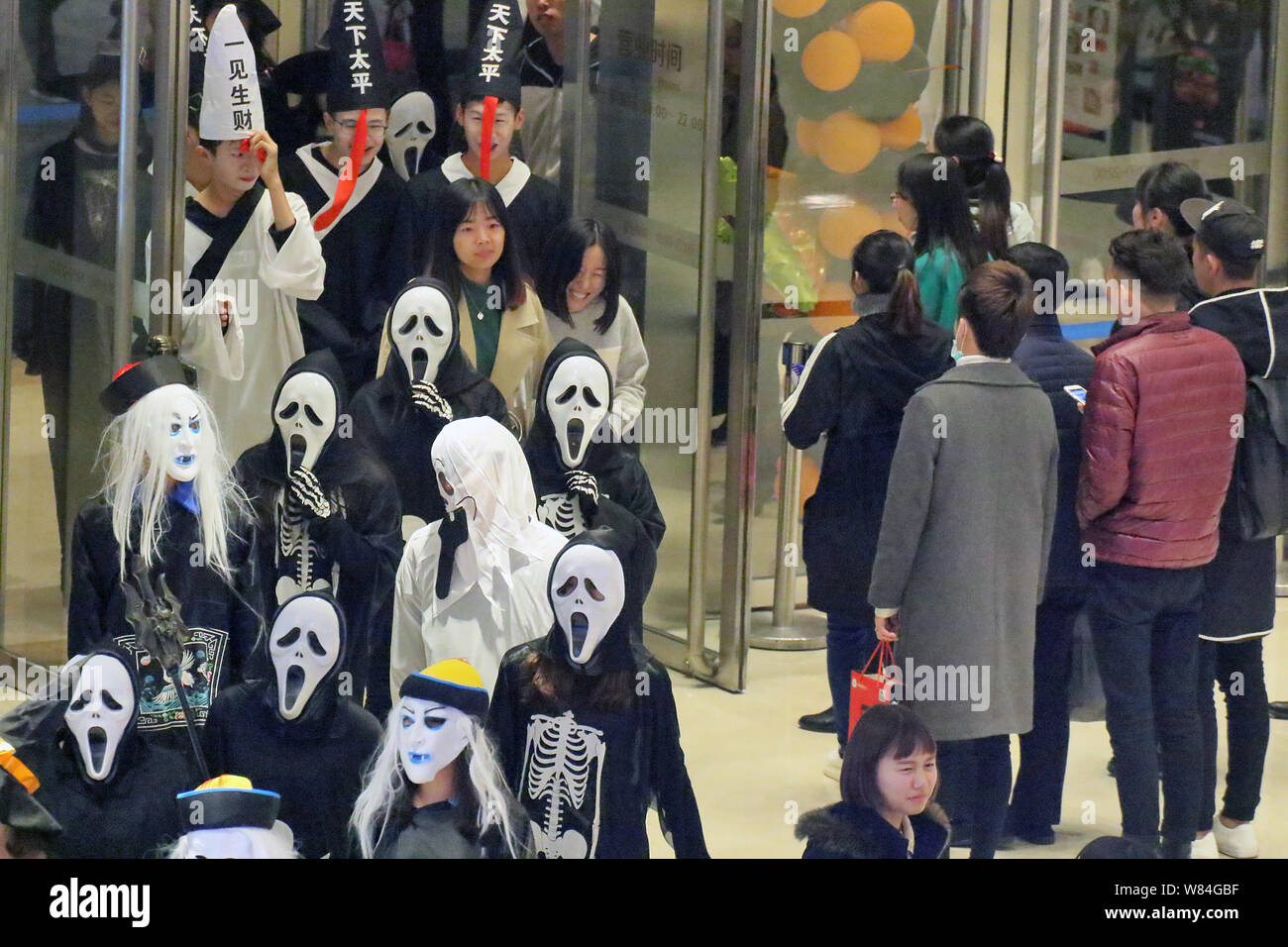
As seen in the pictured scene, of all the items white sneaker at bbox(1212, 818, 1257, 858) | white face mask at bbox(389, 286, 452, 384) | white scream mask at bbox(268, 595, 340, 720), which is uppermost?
white face mask at bbox(389, 286, 452, 384)

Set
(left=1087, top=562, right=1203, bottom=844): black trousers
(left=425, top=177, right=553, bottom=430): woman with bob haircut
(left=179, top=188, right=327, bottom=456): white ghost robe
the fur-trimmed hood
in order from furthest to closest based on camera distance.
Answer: (left=425, top=177, right=553, bottom=430): woman with bob haircut
(left=179, top=188, right=327, bottom=456): white ghost robe
(left=1087, top=562, right=1203, bottom=844): black trousers
the fur-trimmed hood

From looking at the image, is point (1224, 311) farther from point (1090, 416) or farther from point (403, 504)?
point (403, 504)

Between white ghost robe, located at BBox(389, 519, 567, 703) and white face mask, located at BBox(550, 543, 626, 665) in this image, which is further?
white ghost robe, located at BBox(389, 519, 567, 703)

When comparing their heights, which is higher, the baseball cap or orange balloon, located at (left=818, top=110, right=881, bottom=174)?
orange balloon, located at (left=818, top=110, right=881, bottom=174)

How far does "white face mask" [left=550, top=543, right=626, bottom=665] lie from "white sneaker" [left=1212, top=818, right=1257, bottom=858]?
1538 millimetres

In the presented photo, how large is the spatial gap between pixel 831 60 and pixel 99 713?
10.7ft

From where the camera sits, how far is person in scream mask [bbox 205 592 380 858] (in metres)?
3.09

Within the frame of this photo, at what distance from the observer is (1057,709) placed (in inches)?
151

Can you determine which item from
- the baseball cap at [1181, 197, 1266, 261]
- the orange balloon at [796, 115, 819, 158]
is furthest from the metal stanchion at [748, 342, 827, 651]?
the baseball cap at [1181, 197, 1266, 261]

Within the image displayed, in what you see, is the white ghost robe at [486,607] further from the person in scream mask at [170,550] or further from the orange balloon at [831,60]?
the orange balloon at [831,60]

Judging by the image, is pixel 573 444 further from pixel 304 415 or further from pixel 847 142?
pixel 847 142

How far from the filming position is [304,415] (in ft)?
11.7

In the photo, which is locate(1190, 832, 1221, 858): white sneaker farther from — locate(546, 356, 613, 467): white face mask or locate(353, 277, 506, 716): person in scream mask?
locate(353, 277, 506, 716): person in scream mask
